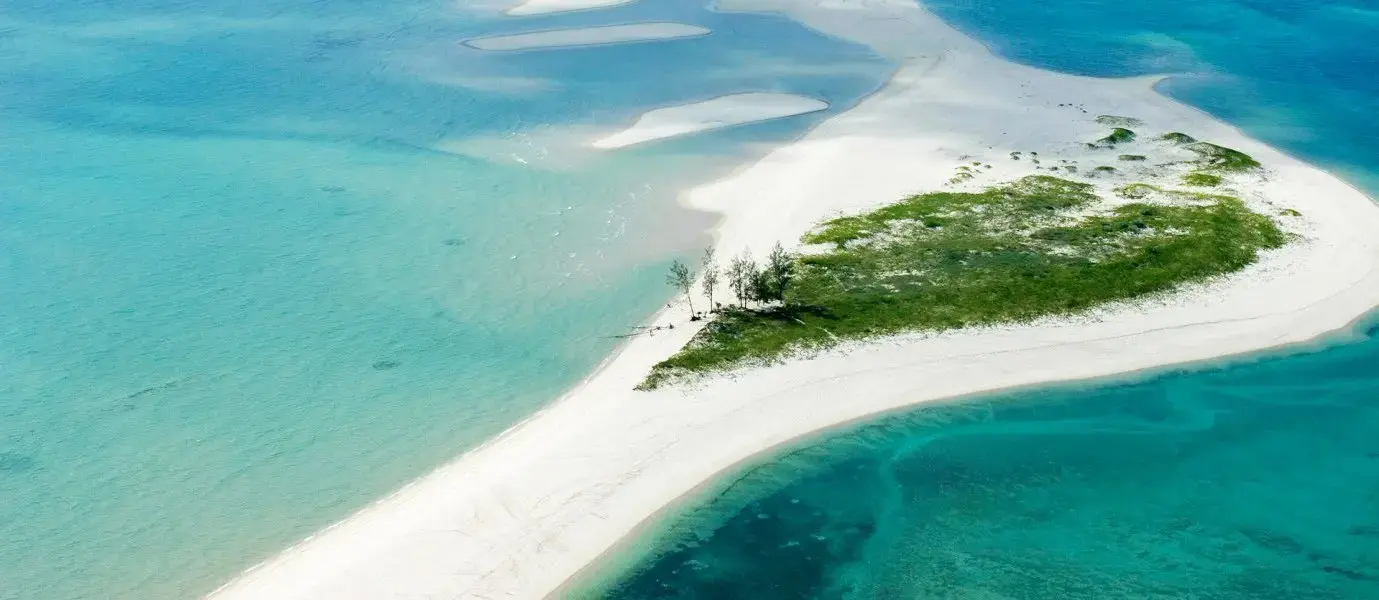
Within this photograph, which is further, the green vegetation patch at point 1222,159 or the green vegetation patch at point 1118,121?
the green vegetation patch at point 1118,121

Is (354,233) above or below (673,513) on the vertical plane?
above

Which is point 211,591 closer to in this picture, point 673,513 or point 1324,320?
point 673,513

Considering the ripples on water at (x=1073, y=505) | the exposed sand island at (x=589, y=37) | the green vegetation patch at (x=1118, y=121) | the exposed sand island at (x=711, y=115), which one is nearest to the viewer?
the ripples on water at (x=1073, y=505)

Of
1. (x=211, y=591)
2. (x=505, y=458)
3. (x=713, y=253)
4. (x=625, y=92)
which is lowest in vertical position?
(x=211, y=591)

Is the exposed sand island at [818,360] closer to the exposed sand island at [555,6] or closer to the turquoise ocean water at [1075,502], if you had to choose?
the turquoise ocean water at [1075,502]

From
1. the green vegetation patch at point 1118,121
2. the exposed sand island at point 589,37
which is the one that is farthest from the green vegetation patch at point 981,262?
the exposed sand island at point 589,37

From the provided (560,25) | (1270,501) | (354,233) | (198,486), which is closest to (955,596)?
(1270,501)
